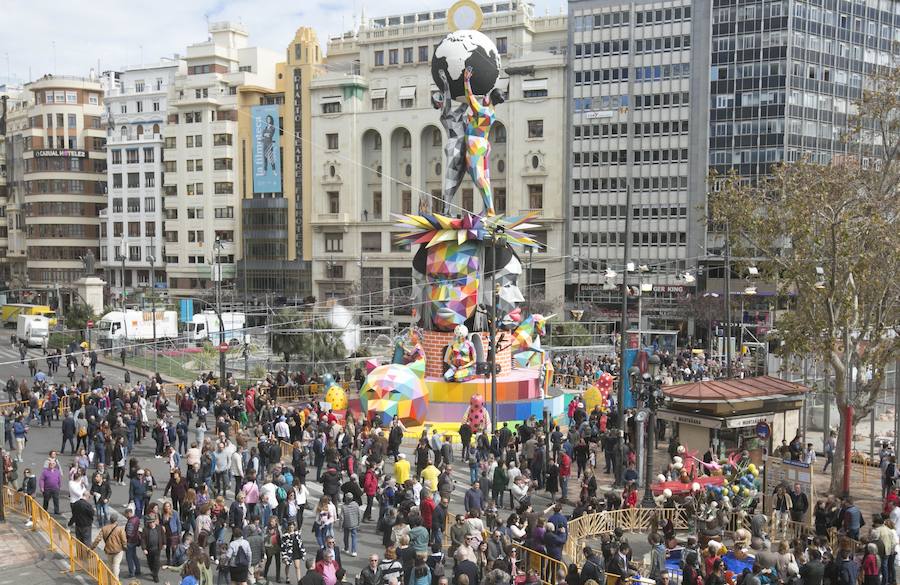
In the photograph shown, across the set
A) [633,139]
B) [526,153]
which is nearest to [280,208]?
[526,153]

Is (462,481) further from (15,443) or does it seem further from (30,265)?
(30,265)

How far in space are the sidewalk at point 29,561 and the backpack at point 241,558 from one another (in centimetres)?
394

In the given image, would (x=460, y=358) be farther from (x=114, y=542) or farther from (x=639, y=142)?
(x=639, y=142)

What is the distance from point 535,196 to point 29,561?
61589 mm

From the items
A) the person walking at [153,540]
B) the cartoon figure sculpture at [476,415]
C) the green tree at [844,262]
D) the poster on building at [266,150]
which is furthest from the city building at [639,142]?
the person walking at [153,540]

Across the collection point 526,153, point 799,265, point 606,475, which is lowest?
point 606,475

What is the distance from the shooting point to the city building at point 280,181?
83875 millimetres

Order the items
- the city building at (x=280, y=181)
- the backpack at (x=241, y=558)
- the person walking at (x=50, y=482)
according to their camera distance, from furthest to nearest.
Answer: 1. the city building at (x=280, y=181)
2. the person walking at (x=50, y=482)
3. the backpack at (x=241, y=558)

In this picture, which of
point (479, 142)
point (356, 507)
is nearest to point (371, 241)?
point (479, 142)

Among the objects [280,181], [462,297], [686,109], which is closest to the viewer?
[462,297]

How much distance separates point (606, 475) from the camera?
24.9 metres

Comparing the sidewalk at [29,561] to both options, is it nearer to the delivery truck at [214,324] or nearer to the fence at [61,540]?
the fence at [61,540]

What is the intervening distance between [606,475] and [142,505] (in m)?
12.2

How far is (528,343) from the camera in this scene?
3403 centimetres
